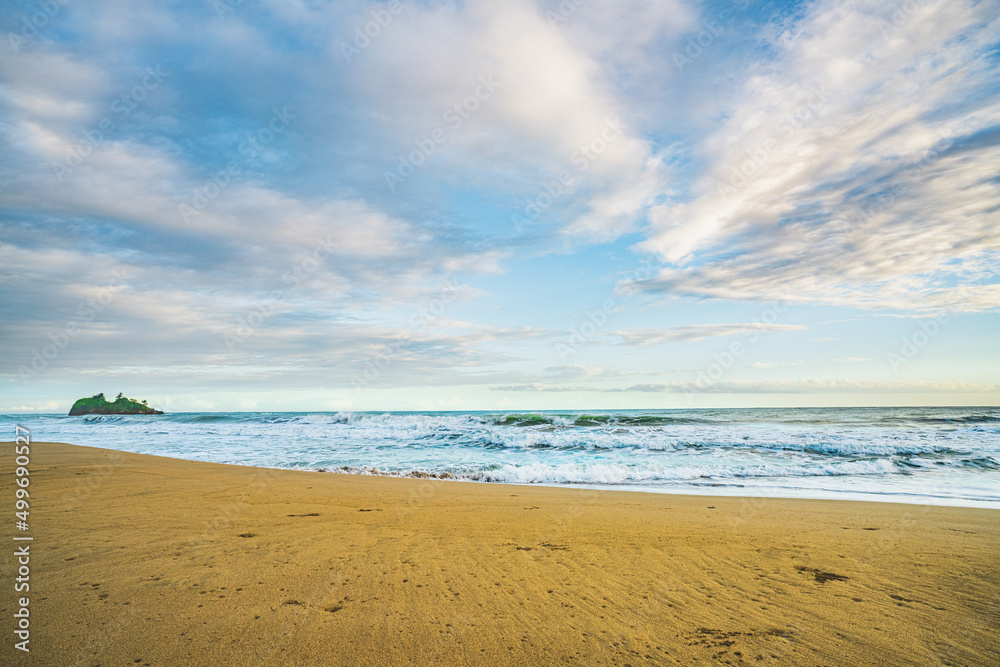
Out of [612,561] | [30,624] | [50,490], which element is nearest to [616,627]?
[612,561]

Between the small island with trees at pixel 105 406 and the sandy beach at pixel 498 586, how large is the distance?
346ft

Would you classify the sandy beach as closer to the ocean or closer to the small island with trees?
the ocean

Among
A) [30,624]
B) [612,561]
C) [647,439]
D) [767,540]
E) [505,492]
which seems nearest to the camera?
[30,624]

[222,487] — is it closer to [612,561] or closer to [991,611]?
[612,561]

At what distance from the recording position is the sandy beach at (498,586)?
10.3 feet

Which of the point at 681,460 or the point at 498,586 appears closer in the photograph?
the point at 498,586

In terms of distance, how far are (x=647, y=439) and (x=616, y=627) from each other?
68.4ft

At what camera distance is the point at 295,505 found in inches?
305

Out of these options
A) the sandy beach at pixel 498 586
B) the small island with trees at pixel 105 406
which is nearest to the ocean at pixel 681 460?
the sandy beach at pixel 498 586

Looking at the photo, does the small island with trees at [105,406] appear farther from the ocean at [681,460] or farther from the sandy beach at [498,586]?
the sandy beach at [498,586]

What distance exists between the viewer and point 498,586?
13.8 feet

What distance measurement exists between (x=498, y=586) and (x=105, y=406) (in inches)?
4481

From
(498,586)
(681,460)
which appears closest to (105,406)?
(681,460)

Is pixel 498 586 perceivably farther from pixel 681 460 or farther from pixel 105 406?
pixel 105 406
